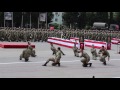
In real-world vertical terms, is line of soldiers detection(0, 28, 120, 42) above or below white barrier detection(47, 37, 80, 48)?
above

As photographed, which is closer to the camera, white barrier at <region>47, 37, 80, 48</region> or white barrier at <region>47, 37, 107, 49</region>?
white barrier at <region>47, 37, 107, 49</region>

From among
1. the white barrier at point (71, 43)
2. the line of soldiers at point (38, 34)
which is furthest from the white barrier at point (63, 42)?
the line of soldiers at point (38, 34)

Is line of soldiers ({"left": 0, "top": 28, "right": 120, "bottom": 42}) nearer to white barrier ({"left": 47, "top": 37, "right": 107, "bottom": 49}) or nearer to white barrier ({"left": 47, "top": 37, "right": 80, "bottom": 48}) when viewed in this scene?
white barrier ({"left": 47, "top": 37, "right": 80, "bottom": 48})

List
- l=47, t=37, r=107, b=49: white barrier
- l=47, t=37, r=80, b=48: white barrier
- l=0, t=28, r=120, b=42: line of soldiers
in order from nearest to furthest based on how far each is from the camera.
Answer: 1. l=47, t=37, r=107, b=49: white barrier
2. l=47, t=37, r=80, b=48: white barrier
3. l=0, t=28, r=120, b=42: line of soldiers

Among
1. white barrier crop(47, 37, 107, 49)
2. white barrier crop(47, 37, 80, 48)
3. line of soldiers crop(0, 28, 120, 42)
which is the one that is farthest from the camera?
line of soldiers crop(0, 28, 120, 42)

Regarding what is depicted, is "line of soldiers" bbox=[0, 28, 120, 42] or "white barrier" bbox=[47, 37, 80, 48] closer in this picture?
"white barrier" bbox=[47, 37, 80, 48]

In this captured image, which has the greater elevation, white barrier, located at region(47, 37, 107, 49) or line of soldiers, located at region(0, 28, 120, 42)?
line of soldiers, located at region(0, 28, 120, 42)

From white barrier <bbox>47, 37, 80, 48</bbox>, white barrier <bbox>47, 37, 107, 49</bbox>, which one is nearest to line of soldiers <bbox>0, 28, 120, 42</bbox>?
white barrier <bbox>47, 37, 80, 48</bbox>
